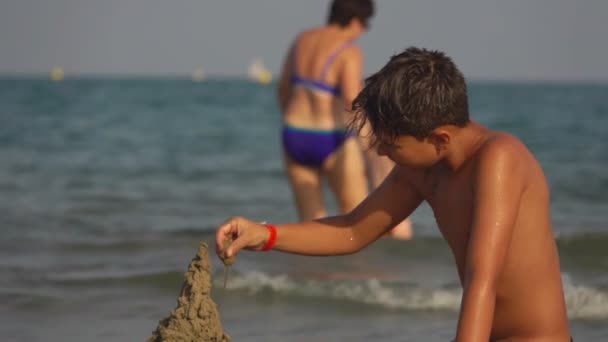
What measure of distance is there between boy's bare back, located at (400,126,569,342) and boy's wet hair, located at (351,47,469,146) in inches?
6.8

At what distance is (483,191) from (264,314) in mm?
3092

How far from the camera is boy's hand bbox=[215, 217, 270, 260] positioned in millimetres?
2917

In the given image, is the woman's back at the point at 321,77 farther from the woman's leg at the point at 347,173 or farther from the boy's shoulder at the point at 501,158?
the boy's shoulder at the point at 501,158

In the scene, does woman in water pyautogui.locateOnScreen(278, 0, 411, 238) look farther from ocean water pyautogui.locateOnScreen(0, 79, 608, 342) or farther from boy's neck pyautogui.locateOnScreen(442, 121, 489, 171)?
boy's neck pyautogui.locateOnScreen(442, 121, 489, 171)

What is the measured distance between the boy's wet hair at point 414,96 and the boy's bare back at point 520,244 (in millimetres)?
173

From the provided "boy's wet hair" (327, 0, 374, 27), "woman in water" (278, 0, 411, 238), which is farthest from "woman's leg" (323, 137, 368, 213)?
"boy's wet hair" (327, 0, 374, 27)

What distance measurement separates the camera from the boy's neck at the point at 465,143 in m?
2.82

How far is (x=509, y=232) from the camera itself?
2688mm

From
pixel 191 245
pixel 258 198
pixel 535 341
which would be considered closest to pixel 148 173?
pixel 258 198

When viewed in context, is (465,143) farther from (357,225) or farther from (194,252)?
(194,252)

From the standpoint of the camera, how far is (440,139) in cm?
279

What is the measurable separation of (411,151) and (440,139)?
82mm

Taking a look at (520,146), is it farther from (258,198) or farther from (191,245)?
(258,198)

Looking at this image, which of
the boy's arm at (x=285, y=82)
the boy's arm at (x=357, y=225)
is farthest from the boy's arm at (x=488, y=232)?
the boy's arm at (x=285, y=82)
